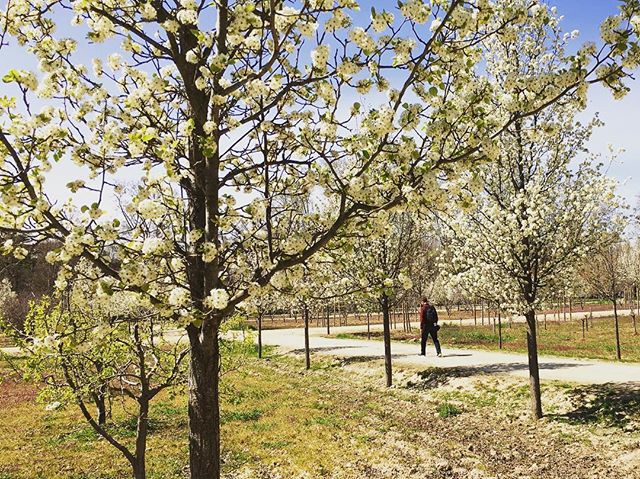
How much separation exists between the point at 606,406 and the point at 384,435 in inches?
189

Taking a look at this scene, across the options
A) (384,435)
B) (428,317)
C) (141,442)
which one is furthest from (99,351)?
(428,317)

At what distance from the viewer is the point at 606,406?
1098 cm

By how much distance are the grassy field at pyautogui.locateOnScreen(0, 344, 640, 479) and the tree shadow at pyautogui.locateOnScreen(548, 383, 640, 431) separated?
26 millimetres

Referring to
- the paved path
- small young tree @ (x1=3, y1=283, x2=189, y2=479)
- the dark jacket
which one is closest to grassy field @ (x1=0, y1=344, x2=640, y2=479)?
the paved path

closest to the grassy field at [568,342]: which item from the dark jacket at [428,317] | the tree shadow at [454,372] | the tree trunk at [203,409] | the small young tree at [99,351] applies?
the tree shadow at [454,372]

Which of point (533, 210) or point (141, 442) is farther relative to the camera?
point (533, 210)

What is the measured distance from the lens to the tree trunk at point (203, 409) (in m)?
4.42

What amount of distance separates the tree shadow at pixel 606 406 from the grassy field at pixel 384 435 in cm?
3

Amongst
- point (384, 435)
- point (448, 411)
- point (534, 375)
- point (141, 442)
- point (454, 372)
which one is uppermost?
point (141, 442)

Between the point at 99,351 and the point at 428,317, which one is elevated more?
the point at 99,351

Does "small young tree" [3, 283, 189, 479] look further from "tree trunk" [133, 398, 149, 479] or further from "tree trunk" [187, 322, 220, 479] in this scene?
"tree trunk" [187, 322, 220, 479]

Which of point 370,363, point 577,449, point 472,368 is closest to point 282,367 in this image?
point 370,363

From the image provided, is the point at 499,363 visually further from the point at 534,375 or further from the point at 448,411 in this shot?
the point at 534,375

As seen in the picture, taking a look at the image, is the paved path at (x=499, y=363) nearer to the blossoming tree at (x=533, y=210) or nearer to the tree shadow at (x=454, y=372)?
the tree shadow at (x=454, y=372)
